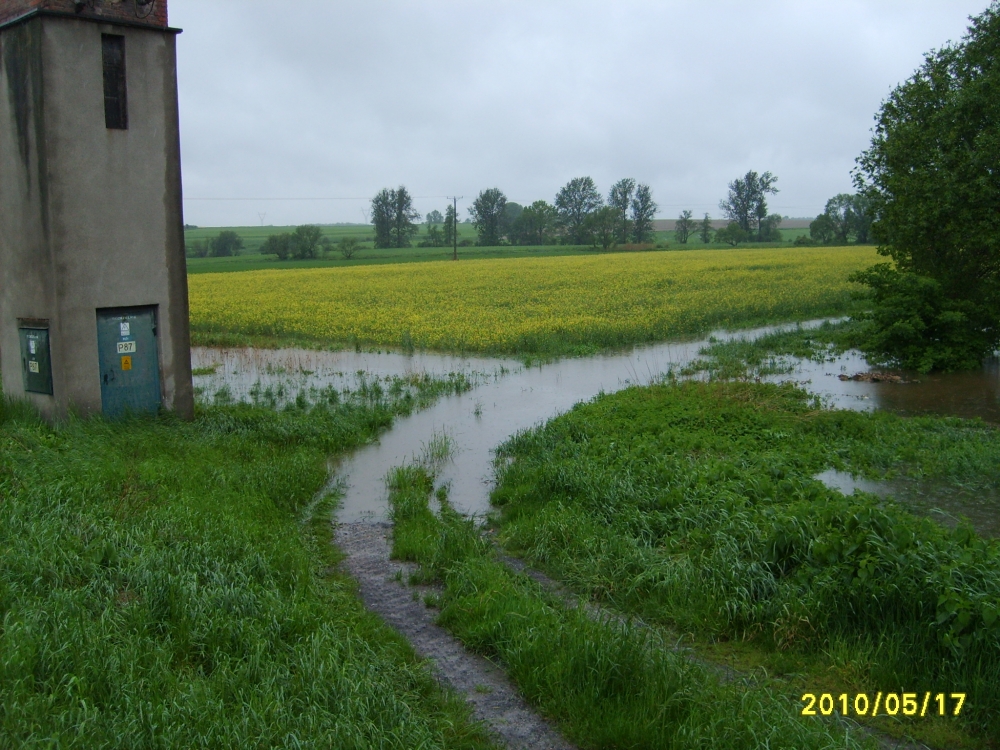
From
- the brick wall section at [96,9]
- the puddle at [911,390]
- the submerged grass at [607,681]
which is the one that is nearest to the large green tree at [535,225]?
the puddle at [911,390]

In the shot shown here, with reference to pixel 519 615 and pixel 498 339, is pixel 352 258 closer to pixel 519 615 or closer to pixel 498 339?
pixel 498 339

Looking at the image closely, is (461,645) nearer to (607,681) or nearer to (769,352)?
(607,681)

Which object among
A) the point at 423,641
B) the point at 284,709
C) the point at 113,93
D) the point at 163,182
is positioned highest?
the point at 113,93

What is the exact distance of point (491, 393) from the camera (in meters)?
17.8

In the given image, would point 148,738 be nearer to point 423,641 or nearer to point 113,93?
point 423,641

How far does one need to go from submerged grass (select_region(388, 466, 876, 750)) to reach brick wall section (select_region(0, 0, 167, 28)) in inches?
369

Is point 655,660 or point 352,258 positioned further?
point 352,258

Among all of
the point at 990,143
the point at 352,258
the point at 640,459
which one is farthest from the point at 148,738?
the point at 352,258

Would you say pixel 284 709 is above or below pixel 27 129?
below

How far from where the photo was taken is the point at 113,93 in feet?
38.9

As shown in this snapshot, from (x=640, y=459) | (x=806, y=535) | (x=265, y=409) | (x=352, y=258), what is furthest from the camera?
(x=352, y=258)

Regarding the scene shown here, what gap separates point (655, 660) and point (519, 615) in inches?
48.5

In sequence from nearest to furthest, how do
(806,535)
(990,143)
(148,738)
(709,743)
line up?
1. (148,738)
2. (709,743)
3. (806,535)
4. (990,143)

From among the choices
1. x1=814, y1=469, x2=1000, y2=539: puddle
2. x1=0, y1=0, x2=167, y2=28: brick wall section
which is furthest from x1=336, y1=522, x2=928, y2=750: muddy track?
x1=0, y1=0, x2=167, y2=28: brick wall section
